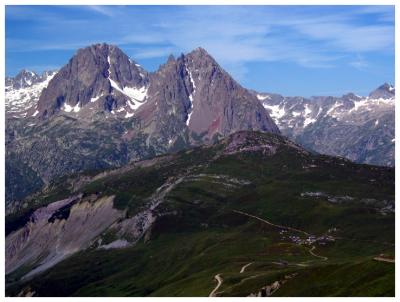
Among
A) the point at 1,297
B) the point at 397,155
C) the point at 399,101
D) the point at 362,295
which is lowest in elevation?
the point at 362,295

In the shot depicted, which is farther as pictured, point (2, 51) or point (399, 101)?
point (399, 101)

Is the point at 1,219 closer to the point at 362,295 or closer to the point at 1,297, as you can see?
the point at 1,297

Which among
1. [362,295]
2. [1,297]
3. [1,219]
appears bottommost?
[362,295]
